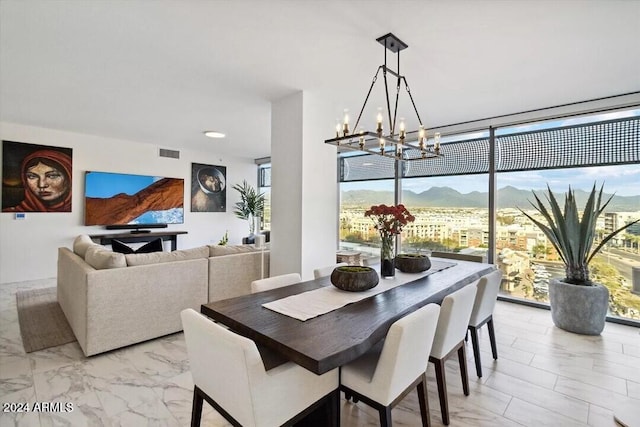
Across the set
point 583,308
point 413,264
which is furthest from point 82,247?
point 583,308

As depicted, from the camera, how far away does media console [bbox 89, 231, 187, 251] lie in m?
5.61

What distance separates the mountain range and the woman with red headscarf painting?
5069 mm

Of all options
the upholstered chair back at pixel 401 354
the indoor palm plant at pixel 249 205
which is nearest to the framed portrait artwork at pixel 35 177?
the indoor palm plant at pixel 249 205

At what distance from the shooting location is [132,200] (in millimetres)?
6090

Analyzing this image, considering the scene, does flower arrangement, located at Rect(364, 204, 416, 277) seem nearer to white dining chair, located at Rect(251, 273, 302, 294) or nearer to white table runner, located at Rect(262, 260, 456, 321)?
white table runner, located at Rect(262, 260, 456, 321)

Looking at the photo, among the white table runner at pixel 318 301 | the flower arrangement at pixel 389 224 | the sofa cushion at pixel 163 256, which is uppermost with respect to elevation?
the flower arrangement at pixel 389 224

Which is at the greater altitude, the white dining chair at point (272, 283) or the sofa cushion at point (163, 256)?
the sofa cushion at point (163, 256)

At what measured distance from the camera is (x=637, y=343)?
3.03 meters

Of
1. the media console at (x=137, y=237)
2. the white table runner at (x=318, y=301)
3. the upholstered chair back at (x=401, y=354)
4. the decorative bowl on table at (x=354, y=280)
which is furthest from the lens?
the media console at (x=137, y=237)

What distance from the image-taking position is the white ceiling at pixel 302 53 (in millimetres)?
2027

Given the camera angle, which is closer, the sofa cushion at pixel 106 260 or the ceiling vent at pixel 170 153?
the sofa cushion at pixel 106 260

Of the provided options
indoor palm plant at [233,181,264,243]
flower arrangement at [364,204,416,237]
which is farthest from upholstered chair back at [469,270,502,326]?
indoor palm plant at [233,181,264,243]

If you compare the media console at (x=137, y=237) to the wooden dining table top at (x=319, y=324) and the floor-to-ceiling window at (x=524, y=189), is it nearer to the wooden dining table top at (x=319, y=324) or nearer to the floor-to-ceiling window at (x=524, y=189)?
the floor-to-ceiling window at (x=524, y=189)

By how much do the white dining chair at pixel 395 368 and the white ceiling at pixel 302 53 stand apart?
191 cm
